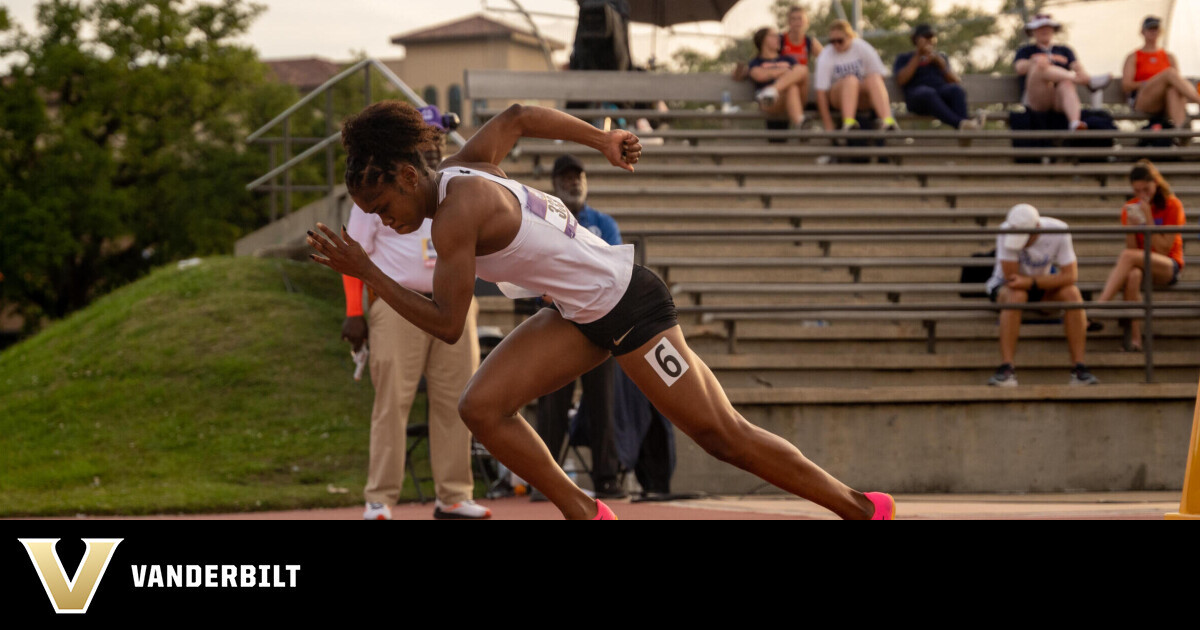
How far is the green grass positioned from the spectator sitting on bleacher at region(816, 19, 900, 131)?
620 centimetres

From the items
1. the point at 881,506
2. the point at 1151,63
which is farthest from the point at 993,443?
the point at 1151,63

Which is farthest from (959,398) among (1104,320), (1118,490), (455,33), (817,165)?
(455,33)

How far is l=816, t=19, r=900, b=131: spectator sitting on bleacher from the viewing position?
47.7 feet

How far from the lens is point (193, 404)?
434 inches

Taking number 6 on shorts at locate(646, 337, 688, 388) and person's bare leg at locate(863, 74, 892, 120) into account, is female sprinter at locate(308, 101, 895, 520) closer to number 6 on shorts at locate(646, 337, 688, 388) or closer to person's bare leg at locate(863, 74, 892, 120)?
number 6 on shorts at locate(646, 337, 688, 388)

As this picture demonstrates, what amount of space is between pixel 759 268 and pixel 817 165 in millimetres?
2518

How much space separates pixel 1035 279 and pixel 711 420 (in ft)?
21.8

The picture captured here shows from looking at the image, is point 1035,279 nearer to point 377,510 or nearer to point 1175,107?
point 377,510

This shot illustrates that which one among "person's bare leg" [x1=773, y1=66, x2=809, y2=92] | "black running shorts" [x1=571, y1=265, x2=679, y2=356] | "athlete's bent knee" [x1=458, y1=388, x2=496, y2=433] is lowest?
"athlete's bent knee" [x1=458, y1=388, x2=496, y2=433]

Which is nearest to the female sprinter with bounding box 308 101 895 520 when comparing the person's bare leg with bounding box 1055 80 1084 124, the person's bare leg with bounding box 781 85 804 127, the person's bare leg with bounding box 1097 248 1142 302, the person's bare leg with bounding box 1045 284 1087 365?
the person's bare leg with bounding box 1045 284 1087 365

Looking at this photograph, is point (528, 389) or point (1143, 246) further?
point (1143, 246)

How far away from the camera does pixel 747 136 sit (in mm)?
14586
